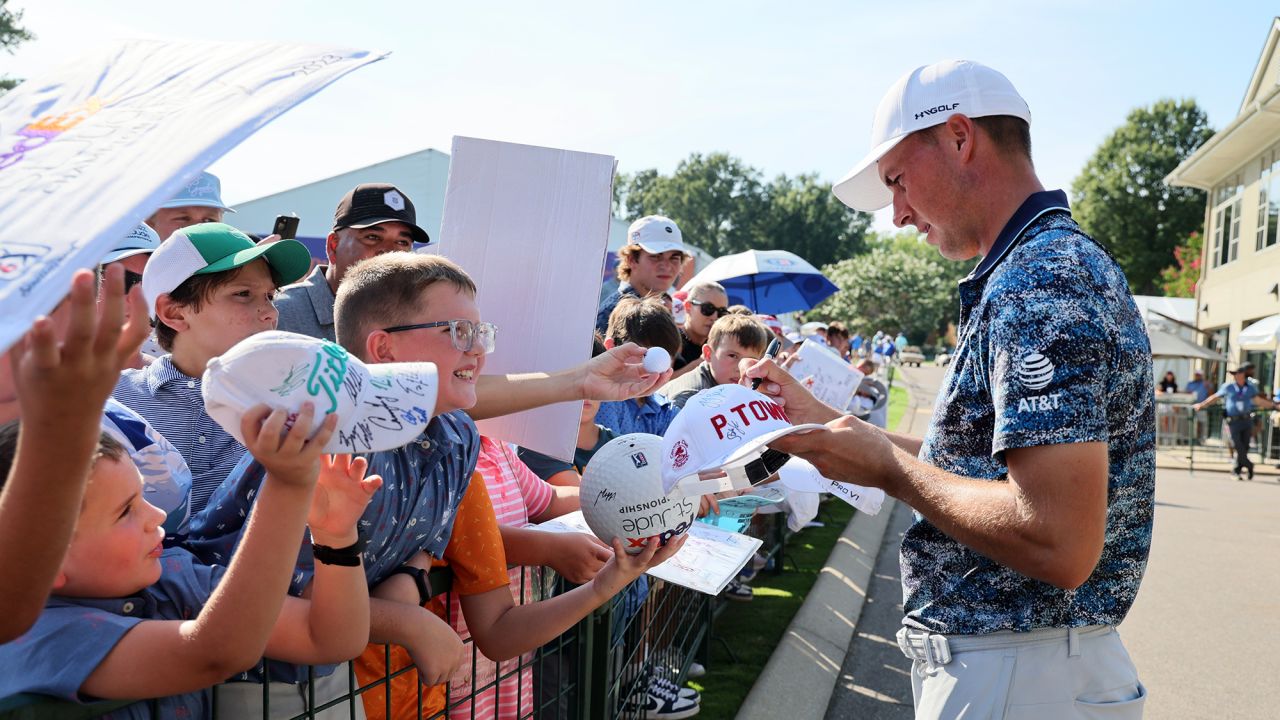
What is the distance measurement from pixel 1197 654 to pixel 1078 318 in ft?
18.4

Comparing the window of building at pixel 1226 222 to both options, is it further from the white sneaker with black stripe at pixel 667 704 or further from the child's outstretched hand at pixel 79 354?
the child's outstretched hand at pixel 79 354

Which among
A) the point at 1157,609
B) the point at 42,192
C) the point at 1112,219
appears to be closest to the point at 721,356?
the point at 42,192

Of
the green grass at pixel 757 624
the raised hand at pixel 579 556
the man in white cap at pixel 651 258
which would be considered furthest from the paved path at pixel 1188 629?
the raised hand at pixel 579 556

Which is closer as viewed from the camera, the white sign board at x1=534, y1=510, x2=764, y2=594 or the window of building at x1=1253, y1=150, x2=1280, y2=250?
the white sign board at x1=534, y1=510, x2=764, y2=594

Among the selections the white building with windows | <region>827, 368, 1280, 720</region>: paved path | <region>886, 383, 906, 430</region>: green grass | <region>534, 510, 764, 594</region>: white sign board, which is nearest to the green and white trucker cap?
<region>534, 510, 764, 594</region>: white sign board

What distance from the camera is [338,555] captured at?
5.61 ft

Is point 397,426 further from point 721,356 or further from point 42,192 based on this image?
point 721,356

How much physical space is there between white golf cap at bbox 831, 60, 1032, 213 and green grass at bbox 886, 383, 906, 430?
17.4m

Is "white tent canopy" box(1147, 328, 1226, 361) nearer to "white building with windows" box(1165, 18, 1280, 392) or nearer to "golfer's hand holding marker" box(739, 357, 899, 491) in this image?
"white building with windows" box(1165, 18, 1280, 392)

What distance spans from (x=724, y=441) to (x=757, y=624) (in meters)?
4.65

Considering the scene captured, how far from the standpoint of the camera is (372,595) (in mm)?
2121

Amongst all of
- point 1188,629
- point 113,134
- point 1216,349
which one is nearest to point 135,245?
point 113,134

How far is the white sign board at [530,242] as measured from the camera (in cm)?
291

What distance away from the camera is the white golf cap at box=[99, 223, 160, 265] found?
353 centimetres
